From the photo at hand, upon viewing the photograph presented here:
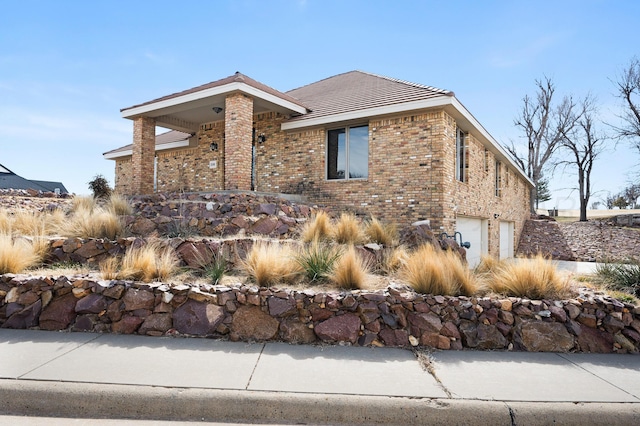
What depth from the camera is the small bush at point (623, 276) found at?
5.43m

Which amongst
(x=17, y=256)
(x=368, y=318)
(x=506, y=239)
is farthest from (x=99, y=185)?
(x=506, y=239)

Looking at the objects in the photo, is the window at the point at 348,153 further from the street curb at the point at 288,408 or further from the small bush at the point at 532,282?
the street curb at the point at 288,408

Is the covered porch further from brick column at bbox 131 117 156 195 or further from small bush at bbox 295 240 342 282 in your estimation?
small bush at bbox 295 240 342 282

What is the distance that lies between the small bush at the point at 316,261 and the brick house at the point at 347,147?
4979 mm

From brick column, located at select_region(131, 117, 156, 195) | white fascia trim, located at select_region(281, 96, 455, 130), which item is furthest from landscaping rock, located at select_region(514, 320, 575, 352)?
brick column, located at select_region(131, 117, 156, 195)

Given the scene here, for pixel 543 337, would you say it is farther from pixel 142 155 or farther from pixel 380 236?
pixel 142 155

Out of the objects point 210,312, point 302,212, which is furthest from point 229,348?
point 302,212

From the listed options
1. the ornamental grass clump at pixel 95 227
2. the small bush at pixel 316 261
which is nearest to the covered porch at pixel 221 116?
the ornamental grass clump at pixel 95 227

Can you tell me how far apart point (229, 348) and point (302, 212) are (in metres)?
5.18

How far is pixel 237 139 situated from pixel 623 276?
9.64 metres

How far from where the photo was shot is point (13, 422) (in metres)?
3.01

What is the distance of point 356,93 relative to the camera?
482 inches

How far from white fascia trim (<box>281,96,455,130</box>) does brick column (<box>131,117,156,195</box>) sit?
5.45m

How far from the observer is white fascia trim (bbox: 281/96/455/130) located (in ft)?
31.0
